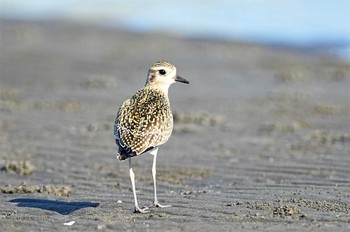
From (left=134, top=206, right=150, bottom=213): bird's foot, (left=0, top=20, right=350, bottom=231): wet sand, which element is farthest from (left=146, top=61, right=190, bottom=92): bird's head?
(left=134, top=206, right=150, bottom=213): bird's foot

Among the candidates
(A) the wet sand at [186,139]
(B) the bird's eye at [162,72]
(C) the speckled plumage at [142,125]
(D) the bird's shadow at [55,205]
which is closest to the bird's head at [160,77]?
(B) the bird's eye at [162,72]

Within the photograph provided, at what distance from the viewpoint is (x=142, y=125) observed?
9273 mm

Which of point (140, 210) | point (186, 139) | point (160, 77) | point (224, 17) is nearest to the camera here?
point (140, 210)

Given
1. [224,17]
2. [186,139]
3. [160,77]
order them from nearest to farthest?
[160,77] → [186,139] → [224,17]

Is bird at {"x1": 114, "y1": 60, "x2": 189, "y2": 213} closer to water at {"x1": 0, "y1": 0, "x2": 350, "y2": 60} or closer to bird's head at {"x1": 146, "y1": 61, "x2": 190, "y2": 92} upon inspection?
bird's head at {"x1": 146, "y1": 61, "x2": 190, "y2": 92}

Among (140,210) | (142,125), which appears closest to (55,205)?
(140,210)

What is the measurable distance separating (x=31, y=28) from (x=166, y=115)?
19845mm

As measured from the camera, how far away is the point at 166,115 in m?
9.61

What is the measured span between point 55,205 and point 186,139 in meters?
5.06

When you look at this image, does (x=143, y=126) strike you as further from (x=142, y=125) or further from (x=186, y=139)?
(x=186, y=139)

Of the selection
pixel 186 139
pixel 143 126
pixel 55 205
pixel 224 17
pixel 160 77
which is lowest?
pixel 55 205

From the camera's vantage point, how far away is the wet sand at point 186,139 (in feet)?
29.2

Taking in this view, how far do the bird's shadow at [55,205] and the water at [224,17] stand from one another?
1660cm

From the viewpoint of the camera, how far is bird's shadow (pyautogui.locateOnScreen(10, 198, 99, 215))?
9.31m
